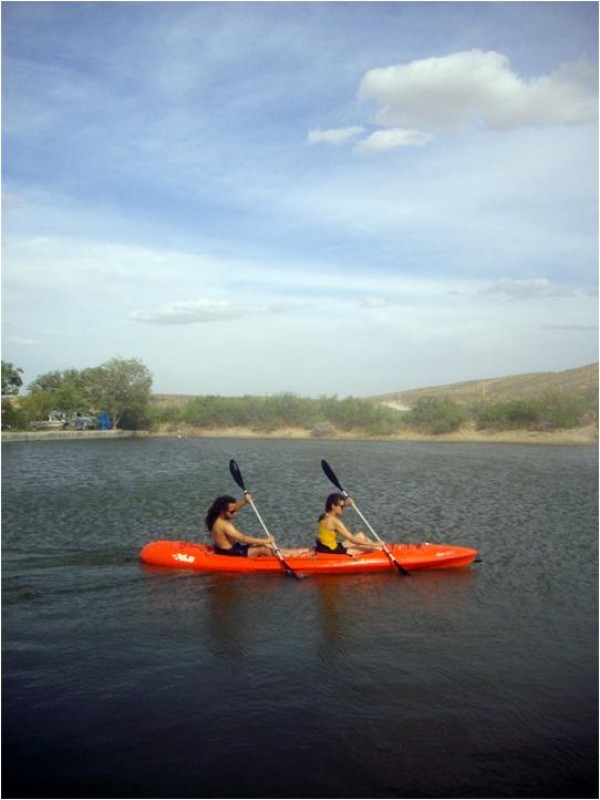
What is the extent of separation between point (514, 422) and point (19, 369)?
35.0 metres

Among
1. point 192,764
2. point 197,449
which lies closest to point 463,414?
point 197,449

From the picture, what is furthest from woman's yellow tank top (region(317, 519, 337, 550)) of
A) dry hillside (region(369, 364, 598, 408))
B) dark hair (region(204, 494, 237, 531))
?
dry hillside (region(369, 364, 598, 408))

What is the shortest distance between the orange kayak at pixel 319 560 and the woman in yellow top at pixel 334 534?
0.16 metres

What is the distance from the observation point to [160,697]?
6555mm

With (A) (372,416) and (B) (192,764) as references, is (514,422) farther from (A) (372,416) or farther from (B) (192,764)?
(B) (192,764)

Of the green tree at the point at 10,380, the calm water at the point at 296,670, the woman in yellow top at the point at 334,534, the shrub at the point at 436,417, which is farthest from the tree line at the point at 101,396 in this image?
the woman in yellow top at the point at 334,534

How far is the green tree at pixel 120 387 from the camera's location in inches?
1945

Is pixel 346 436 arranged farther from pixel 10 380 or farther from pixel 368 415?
pixel 10 380

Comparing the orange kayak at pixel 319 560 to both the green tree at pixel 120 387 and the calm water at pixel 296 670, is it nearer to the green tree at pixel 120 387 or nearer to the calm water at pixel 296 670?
the calm water at pixel 296 670

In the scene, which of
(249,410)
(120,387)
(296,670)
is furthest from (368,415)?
(296,670)

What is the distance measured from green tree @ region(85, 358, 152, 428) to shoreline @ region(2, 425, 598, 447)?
2.07m

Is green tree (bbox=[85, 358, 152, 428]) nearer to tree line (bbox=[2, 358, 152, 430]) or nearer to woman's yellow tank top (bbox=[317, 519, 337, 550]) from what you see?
tree line (bbox=[2, 358, 152, 430])

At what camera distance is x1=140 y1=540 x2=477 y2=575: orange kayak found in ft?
34.8

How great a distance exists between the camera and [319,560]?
1059 cm
